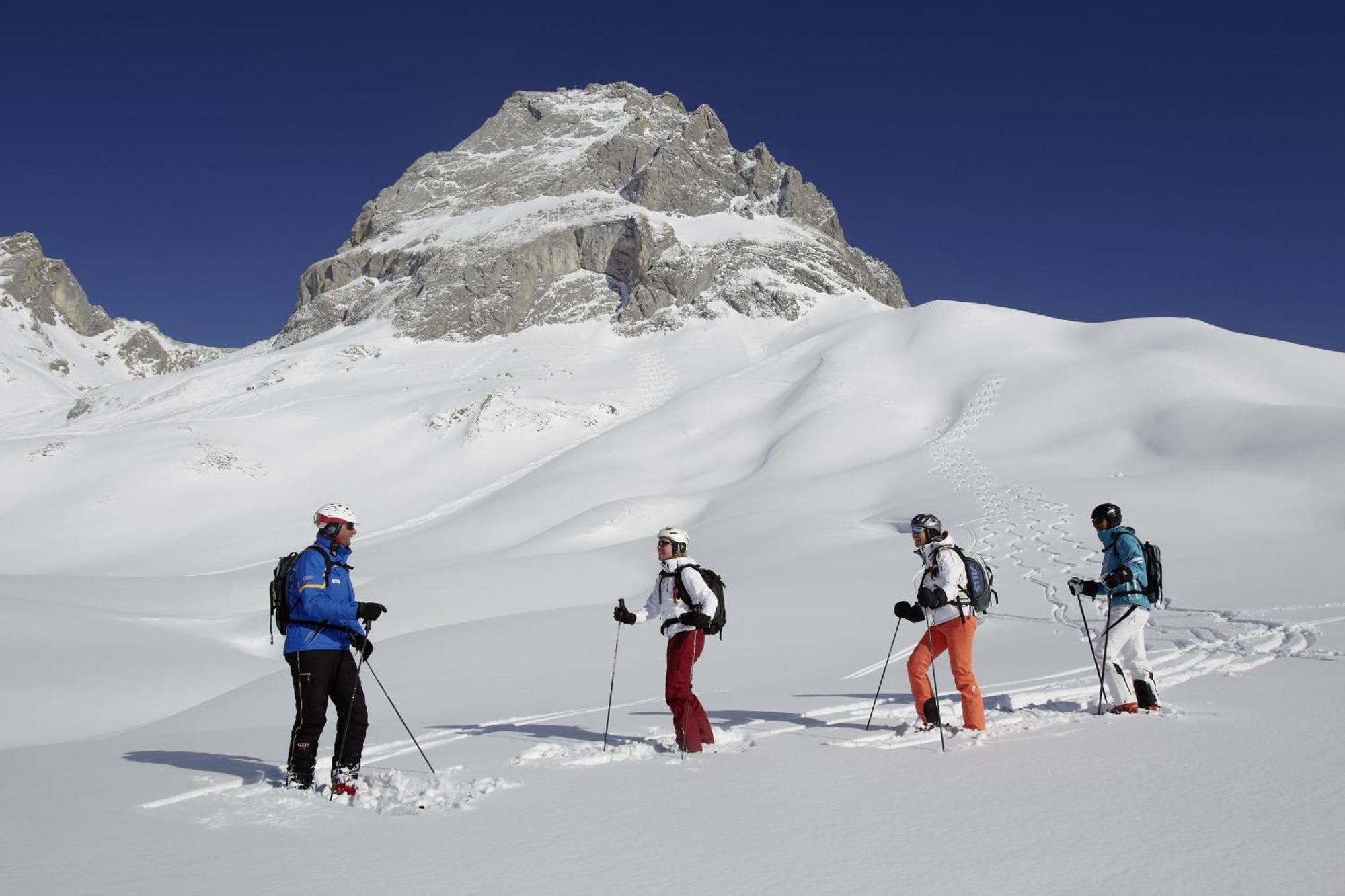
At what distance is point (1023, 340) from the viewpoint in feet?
198

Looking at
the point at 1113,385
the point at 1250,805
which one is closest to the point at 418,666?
the point at 1250,805

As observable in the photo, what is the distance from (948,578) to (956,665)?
2.38ft

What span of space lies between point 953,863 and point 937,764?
211cm

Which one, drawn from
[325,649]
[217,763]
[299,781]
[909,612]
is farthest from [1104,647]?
[217,763]

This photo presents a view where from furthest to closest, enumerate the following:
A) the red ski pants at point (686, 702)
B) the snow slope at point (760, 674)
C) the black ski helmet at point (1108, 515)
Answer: the black ski helmet at point (1108, 515)
the red ski pants at point (686, 702)
the snow slope at point (760, 674)

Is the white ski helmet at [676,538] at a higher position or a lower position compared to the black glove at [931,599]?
higher

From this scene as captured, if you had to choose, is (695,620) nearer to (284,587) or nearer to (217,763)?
(284,587)

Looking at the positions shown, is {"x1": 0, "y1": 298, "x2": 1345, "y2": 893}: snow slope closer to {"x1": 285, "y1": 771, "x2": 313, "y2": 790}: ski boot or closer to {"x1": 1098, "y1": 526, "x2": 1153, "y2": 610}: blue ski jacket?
{"x1": 285, "y1": 771, "x2": 313, "y2": 790}: ski boot

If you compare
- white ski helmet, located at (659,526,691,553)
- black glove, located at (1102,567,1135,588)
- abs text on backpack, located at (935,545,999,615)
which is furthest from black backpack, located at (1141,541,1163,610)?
white ski helmet, located at (659,526,691,553)

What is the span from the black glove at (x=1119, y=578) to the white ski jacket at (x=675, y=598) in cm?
364

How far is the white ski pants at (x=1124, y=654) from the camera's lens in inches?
300

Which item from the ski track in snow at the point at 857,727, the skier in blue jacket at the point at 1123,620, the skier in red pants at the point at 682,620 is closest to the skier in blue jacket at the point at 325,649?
the ski track in snow at the point at 857,727

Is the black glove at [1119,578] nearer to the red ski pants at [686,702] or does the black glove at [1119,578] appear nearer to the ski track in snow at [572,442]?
the red ski pants at [686,702]

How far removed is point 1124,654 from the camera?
777 cm
